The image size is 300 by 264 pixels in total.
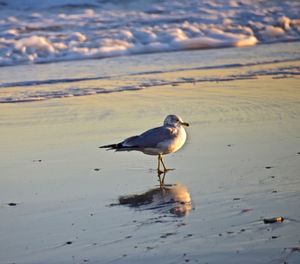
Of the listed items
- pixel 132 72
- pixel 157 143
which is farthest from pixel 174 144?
pixel 132 72

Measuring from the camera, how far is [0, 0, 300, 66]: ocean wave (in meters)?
14.2

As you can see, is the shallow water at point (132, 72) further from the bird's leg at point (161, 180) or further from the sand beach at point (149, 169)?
the bird's leg at point (161, 180)

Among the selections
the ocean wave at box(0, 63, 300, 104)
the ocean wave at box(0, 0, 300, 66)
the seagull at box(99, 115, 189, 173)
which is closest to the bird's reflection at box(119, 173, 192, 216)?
the seagull at box(99, 115, 189, 173)

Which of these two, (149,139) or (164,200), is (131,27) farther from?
(164,200)

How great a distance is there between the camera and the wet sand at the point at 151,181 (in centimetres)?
446

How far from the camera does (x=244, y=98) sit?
370 inches

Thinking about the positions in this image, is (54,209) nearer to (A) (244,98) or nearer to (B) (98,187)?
(B) (98,187)

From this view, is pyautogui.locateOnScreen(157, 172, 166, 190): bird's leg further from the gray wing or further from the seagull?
the gray wing

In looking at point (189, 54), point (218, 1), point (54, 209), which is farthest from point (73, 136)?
point (218, 1)

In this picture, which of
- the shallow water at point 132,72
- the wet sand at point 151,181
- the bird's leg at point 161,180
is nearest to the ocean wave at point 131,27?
the shallow water at point 132,72

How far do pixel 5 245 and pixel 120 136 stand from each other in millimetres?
3073

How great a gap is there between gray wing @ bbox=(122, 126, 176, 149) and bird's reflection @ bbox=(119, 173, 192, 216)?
1.84ft

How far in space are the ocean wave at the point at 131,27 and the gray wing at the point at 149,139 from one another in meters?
7.04

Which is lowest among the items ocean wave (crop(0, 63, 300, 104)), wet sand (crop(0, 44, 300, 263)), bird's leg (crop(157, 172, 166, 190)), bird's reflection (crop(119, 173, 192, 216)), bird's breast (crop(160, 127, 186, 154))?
bird's leg (crop(157, 172, 166, 190))
